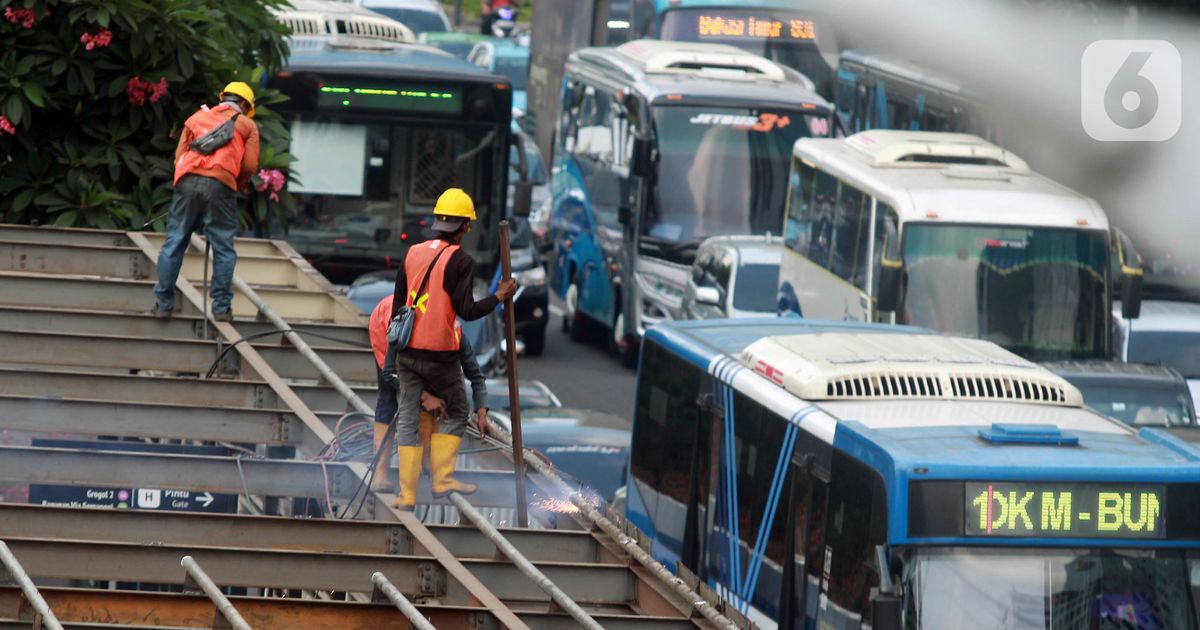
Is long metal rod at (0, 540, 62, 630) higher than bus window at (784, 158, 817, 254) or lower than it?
higher

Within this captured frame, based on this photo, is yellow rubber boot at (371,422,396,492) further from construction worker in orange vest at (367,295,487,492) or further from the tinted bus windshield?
the tinted bus windshield

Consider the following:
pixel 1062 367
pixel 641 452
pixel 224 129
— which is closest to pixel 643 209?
pixel 1062 367

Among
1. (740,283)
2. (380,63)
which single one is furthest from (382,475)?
(740,283)

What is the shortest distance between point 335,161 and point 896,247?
22.4ft

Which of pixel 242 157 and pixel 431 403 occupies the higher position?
pixel 242 157

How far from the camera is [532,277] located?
26422 millimetres

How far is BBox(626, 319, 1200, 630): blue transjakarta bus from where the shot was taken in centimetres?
961

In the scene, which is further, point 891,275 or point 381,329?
point 891,275

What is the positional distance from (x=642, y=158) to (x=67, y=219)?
31.4ft

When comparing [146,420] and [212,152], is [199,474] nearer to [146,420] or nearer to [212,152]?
[146,420]

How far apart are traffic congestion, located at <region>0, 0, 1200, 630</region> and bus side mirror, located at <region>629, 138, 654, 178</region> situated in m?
0.05

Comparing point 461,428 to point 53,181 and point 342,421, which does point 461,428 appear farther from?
point 53,181

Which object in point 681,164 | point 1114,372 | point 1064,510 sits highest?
point 1064,510

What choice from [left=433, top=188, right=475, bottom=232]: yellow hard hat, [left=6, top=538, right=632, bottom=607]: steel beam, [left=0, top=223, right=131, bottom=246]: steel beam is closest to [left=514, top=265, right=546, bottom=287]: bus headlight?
[left=0, top=223, right=131, bottom=246]: steel beam
